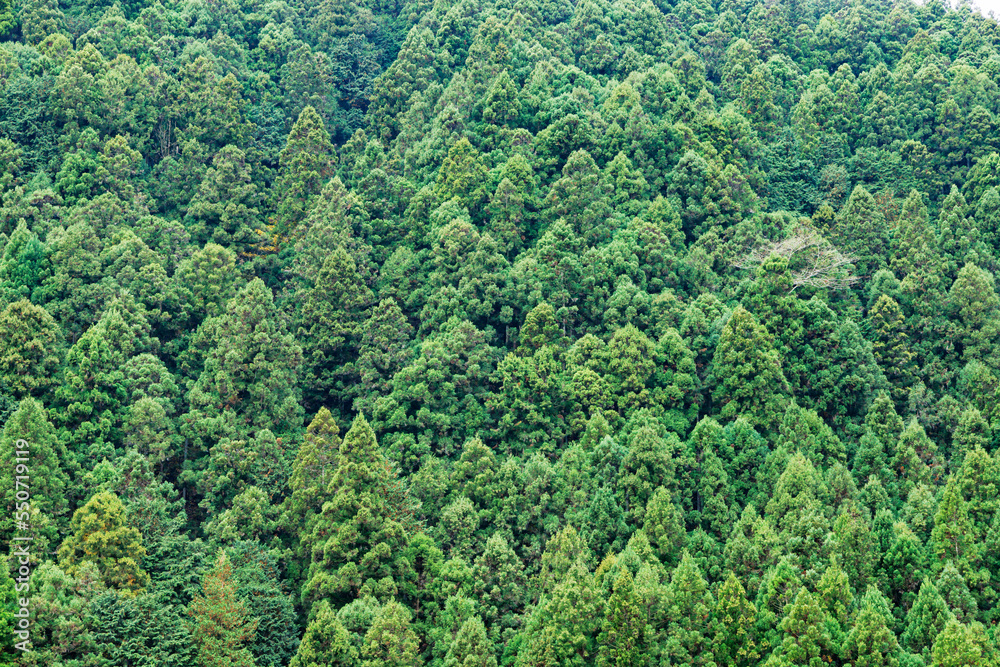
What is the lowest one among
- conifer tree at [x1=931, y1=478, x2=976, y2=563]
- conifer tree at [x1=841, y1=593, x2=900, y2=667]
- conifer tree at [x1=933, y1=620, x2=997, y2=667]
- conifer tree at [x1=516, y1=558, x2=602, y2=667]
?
conifer tree at [x1=516, y1=558, x2=602, y2=667]

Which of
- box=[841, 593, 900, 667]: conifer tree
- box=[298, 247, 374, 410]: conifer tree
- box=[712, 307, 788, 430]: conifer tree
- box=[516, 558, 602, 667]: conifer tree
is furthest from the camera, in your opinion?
box=[298, 247, 374, 410]: conifer tree

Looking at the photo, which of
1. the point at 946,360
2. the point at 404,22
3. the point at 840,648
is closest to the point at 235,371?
the point at 840,648

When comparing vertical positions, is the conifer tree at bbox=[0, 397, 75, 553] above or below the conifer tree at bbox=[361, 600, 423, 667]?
below

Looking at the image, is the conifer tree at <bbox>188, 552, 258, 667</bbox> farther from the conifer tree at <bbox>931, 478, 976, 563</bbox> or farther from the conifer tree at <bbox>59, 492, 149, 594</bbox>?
the conifer tree at <bbox>931, 478, 976, 563</bbox>

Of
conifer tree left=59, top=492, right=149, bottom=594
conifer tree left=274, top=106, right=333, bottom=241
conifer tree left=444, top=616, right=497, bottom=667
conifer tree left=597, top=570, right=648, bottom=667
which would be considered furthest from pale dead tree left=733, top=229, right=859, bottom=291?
conifer tree left=59, top=492, right=149, bottom=594

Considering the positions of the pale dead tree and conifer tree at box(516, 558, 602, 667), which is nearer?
conifer tree at box(516, 558, 602, 667)

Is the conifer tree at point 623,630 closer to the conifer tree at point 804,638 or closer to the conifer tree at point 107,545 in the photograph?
the conifer tree at point 804,638

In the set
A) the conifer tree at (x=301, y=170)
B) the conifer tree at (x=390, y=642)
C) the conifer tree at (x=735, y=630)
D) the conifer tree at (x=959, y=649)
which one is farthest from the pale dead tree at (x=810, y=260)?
the conifer tree at (x=390, y=642)
